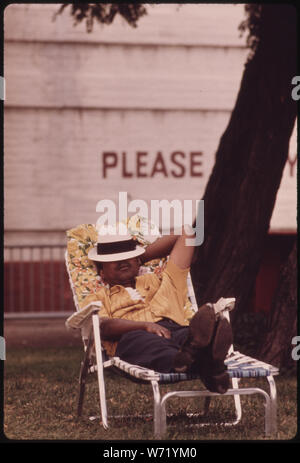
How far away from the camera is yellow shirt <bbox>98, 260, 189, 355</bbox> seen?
19.8 ft

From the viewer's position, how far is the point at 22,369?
28.2ft

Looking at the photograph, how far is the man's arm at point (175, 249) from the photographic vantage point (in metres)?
6.18

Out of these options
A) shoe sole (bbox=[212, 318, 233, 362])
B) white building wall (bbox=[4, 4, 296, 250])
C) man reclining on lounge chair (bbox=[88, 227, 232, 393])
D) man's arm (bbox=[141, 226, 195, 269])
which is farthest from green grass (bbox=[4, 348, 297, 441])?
white building wall (bbox=[4, 4, 296, 250])

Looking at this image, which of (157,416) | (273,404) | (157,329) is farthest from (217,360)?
(157,329)

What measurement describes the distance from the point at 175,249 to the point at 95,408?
1.34 m

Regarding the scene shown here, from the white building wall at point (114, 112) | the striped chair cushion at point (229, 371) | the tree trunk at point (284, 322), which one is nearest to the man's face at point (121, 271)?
the striped chair cushion at point (229, 371)

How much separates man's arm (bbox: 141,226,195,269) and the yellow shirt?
0.06 m

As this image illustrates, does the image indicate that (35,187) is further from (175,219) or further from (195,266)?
(195,266)

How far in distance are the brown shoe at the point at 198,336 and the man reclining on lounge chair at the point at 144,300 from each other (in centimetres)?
6

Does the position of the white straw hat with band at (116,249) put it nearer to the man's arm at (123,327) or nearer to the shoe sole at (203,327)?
the man's arm at (123,327)

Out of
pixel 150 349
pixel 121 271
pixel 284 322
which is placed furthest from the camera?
pixel 284 322

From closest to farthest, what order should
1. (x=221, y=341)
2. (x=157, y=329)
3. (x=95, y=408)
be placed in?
(x=221, y=341)
(x=157, y=329)
(x=95, y=408)

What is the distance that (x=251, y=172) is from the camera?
8.40 metres

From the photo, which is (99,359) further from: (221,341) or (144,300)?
(221,341)
